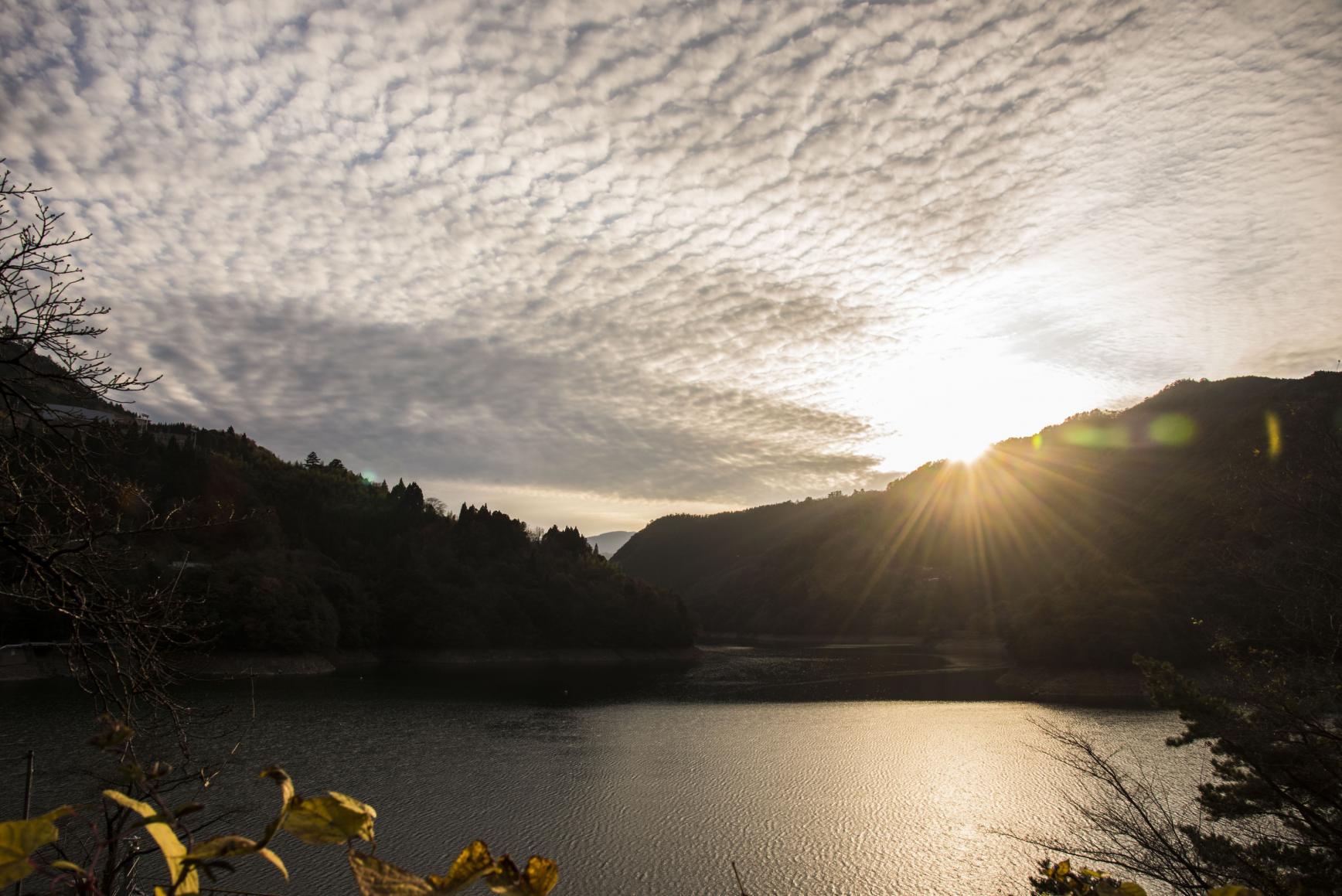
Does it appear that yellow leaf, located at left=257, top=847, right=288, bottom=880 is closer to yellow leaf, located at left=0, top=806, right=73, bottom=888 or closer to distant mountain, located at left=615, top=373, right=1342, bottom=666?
yellow leaf, located at left=0, top=806, right=73, bottom=888

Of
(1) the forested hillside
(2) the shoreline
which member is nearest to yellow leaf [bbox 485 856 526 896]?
(2) the shoreline

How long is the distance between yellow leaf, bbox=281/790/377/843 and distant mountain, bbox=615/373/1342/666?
11.9 m

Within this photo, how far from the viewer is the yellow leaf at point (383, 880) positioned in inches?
31.5

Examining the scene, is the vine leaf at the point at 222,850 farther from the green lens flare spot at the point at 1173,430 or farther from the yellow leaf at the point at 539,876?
the green lens flare spot at the point at 1173,430

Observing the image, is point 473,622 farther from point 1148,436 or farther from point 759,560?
point 1148,436

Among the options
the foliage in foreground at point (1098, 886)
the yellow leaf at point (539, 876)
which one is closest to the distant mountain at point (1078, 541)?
the foliage in foreground at point (1098, 886)

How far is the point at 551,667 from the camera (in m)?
64.0

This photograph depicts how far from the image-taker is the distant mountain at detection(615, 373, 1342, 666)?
1166 centimetres

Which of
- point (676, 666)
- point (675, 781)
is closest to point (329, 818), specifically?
point (675, 781)

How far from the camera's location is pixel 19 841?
0.82 m

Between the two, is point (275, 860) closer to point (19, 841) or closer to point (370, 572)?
point (19, 841)

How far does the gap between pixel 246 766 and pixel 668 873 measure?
13.9 metres

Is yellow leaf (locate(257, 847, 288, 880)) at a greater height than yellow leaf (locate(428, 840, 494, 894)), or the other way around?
yellow leaf (locate(257, 847, 288, 880))

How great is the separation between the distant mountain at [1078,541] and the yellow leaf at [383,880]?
38.9ft
